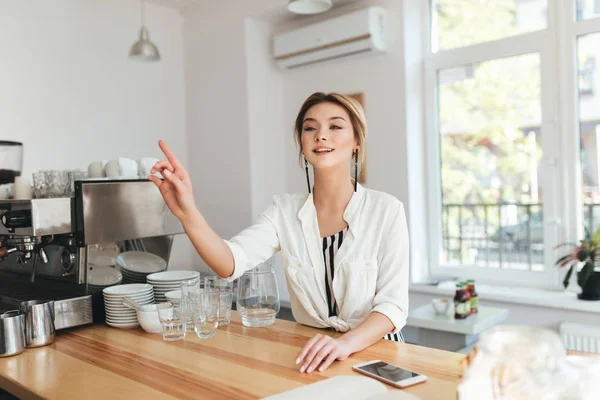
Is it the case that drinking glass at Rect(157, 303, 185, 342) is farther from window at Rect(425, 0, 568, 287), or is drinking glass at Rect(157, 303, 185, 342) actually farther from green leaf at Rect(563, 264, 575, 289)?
window at Rect(425, 0, 568, 287)

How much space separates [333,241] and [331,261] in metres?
0.06

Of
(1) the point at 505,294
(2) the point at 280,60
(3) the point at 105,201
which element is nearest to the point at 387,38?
(2) the point at 280,60

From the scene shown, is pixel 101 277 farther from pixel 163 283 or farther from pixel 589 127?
pixel 589 127

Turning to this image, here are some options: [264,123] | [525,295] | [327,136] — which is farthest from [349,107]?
[264,123]

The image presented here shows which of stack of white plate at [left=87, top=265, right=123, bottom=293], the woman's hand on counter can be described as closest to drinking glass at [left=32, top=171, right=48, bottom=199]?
stack of white plate at [left=87, top=265, right=123, bottom=293]

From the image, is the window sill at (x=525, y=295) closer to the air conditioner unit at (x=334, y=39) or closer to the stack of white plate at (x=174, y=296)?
the air conditioner unit at (x=334, y=39)

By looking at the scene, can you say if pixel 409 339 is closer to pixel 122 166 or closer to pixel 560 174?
pixel 560 174

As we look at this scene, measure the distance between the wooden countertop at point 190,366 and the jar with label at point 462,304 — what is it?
1.41 metres

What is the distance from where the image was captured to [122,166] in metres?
1.95

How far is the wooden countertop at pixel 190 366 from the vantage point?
1.12 m

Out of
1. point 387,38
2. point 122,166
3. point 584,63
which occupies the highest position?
point 387,38

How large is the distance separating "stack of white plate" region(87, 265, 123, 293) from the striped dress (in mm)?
745

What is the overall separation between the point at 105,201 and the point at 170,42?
284cm

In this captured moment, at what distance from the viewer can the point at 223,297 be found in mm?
1640
